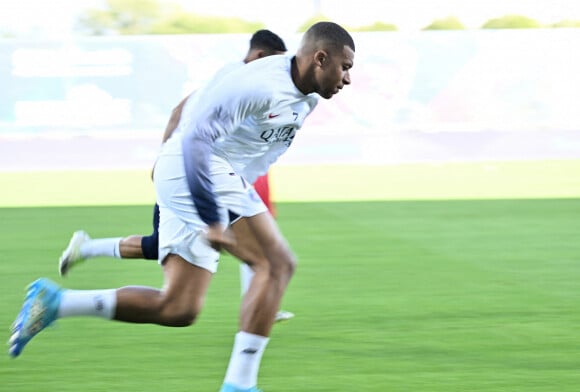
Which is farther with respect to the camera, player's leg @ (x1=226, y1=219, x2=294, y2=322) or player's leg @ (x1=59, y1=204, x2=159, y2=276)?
player's leg @ (x1=59, y1=204, x2=159, y2=276)

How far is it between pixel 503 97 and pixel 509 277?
12.8 meters

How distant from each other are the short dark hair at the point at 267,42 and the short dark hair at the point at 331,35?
1771mm

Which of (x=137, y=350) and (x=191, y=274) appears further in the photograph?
(x=137, y=350)

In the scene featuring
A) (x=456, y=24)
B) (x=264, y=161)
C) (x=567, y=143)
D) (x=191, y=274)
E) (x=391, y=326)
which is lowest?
(x=456, y=24)

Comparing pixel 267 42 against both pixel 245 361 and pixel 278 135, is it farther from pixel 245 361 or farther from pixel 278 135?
pixel 245 361

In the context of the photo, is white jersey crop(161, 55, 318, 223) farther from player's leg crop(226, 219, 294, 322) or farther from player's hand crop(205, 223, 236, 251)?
player's leg crop(226, 219, 294, 322)

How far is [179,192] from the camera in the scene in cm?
620

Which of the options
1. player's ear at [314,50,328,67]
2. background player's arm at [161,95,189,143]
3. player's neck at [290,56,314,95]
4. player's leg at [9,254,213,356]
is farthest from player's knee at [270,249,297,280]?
background player's arm at [161,95,189,143]

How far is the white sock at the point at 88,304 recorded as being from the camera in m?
6.12

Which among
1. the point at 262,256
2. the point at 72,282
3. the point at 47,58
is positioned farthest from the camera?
the point at 47,58

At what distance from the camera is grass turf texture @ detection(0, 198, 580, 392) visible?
250 inches

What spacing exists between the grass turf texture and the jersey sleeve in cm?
113

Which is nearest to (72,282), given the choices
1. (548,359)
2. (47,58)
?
(548,359)

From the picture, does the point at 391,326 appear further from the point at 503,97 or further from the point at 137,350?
the point at 503,97
